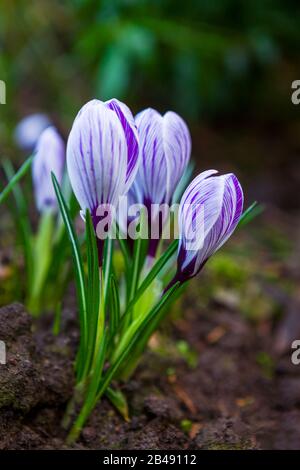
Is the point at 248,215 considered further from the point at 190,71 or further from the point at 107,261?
the point at 190,71

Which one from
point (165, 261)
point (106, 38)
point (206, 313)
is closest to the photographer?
point (165, 261)

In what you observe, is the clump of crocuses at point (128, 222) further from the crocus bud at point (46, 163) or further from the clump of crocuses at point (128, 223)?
the crocus bud at point (46, 163)

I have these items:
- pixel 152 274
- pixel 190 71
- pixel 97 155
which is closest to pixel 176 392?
pixel 152 274

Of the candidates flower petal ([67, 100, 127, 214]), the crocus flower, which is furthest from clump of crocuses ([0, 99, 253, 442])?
the crocus flower

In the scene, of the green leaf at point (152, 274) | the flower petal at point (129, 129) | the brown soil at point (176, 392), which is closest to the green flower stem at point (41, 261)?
the brown soil at point (176, 392)
